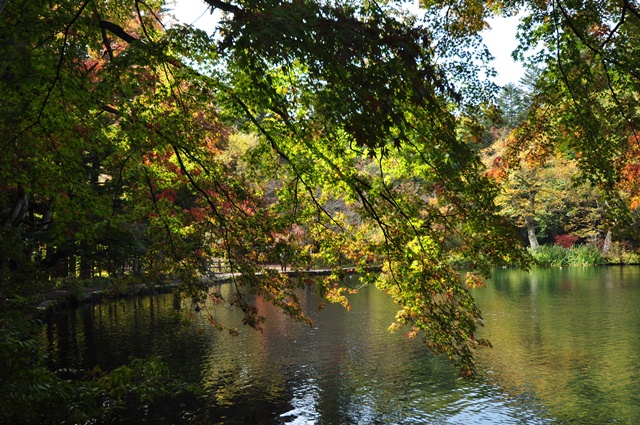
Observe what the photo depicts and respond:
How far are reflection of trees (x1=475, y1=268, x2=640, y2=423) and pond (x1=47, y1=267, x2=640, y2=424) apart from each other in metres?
0.02

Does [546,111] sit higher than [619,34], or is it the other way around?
[619,34]

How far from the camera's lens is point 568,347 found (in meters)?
11.5

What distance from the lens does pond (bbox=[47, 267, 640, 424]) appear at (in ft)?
26.9

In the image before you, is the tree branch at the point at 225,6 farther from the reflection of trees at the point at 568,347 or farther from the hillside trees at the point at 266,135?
the reflection of trees at the point at 568,347

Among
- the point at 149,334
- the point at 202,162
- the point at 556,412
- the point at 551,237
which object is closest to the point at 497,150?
the point at 551,237

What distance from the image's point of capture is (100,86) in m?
Answer: 4.99

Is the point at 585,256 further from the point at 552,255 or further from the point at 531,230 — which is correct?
the point at 531,230

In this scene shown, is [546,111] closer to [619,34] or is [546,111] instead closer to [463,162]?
[619,34]

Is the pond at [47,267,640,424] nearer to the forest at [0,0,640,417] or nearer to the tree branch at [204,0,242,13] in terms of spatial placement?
the forest at [0,0,640,417]

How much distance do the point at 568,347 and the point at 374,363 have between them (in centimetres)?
383

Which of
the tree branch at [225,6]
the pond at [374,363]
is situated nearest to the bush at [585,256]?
the pond at [374,363]

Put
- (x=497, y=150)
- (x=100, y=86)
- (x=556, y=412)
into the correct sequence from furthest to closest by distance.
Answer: (x=497, y=150), (x=556, y=412), (x=100, y=86)

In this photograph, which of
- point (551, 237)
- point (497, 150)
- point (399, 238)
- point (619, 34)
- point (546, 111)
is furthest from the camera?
point (551, 237)

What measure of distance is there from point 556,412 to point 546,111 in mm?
4023
